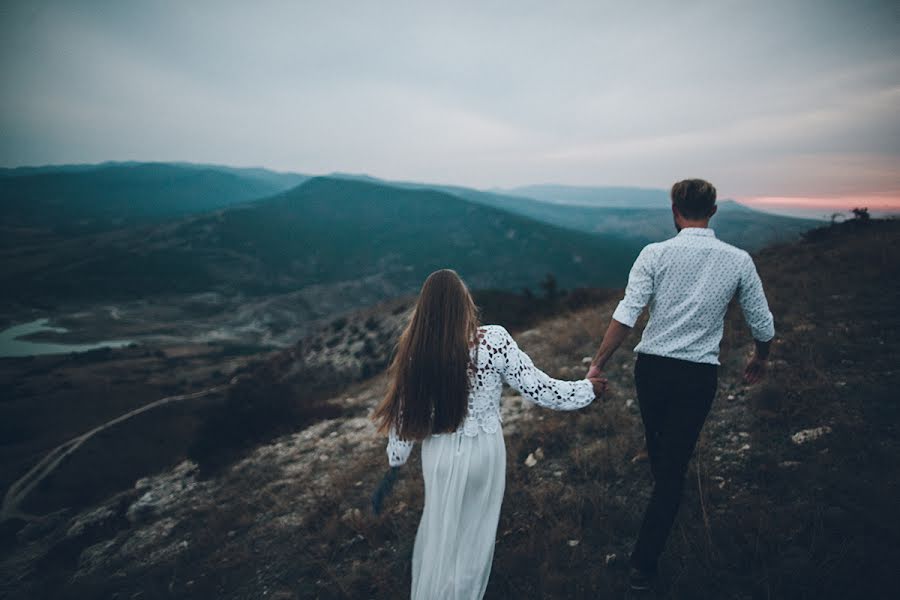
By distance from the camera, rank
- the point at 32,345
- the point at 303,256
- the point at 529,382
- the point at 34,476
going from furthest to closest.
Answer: the point at 303,256, the point at 32,345, the point at 34,476, the point at 529,382

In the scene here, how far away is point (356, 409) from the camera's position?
30.3 ft

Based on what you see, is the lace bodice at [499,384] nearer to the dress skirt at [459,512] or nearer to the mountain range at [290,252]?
the dress skirt at [459,512]

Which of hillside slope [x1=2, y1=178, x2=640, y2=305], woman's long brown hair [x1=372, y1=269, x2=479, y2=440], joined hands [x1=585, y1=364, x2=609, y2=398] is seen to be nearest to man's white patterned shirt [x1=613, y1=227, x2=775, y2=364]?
joined hands [x1=585, y1=364, x2=609, y2=398]

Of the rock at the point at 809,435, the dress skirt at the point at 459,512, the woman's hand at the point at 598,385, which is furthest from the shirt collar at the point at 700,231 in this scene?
the rock at the point at 809,435

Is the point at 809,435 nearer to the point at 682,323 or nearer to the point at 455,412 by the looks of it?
the point at 682,323

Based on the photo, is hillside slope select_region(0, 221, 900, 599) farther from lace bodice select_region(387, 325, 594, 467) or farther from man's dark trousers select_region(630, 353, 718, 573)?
lace bodice select_region(387, 325, 594, 467)

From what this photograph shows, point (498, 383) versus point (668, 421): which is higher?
point (498, 383)

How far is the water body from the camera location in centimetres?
4741

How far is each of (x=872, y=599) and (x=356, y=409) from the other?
8668mm

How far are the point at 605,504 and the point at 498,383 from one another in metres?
2.20

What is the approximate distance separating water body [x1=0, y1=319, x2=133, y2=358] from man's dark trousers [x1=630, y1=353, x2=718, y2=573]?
6697cm

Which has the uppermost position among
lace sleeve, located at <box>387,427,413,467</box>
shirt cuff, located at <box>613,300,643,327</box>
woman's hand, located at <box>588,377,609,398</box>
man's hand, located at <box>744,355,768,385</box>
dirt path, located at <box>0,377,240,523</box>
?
shirt cuff, located at <box>613,300,643,327</box>

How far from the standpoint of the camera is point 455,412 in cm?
216

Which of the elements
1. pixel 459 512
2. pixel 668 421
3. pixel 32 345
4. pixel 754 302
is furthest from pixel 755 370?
pixel 32 345
